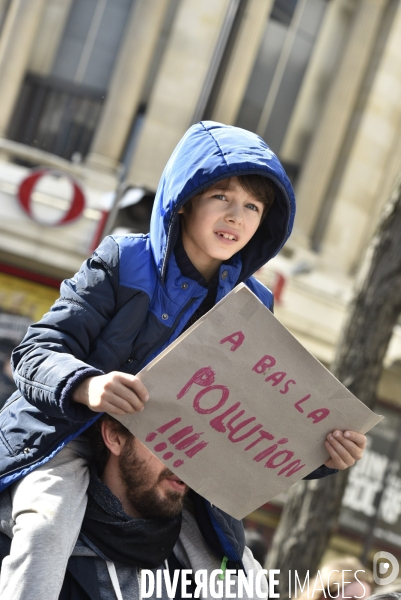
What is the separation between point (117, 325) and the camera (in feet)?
7.39

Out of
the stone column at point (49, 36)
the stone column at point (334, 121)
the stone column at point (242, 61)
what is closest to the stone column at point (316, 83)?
the stone column at point (334, 121)

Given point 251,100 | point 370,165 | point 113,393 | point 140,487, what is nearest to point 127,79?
point 251,100

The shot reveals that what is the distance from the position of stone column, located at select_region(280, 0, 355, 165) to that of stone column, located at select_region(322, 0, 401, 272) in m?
0.90

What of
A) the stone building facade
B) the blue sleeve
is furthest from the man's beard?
the stone building facade

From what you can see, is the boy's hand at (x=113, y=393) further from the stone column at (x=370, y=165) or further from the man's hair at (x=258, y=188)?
the stone column at (x=370, y=165)

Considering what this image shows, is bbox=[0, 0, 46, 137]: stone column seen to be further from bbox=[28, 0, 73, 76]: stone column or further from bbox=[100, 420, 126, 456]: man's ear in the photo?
bbox=[100, 420, 126, 456]: man's ear

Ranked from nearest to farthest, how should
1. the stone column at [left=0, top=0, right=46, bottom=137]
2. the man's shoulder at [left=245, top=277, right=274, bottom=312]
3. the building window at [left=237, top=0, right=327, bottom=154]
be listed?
the man's shoulder at [left=245, top=277, right=274, bottom=312], the stone column at [left=0, top=0, right=46, bottom=137], the building window at [left=237, top=0, right=327, bottom=154]

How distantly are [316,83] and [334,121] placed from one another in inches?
37.3

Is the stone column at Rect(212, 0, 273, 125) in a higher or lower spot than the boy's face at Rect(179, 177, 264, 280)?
higher

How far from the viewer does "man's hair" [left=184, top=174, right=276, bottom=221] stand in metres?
2.42

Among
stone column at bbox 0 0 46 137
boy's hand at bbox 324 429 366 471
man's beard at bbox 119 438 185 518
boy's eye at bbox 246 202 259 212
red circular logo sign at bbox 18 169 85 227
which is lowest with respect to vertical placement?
red circular logo sign at bbox 18 169 85 227

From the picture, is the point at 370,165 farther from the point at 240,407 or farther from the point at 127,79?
the point at 240,407

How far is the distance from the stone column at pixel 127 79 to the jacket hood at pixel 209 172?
13384 millimetres

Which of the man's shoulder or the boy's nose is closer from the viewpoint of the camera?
the boy's nose
